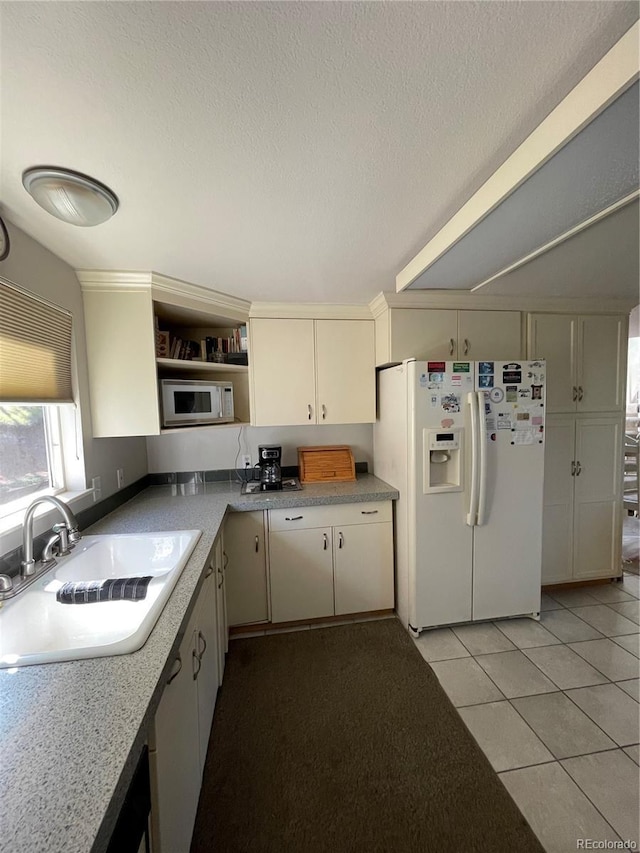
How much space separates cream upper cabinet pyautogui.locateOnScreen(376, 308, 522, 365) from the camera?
224 centimetres

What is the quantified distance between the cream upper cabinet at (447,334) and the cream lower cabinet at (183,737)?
1.80 metres

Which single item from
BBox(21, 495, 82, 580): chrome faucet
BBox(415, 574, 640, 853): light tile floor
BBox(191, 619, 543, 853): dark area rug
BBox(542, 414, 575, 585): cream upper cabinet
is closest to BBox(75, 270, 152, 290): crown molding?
BBox(21, 495, 82, 580): chrome faucet

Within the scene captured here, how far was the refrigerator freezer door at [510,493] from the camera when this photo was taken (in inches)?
81.7

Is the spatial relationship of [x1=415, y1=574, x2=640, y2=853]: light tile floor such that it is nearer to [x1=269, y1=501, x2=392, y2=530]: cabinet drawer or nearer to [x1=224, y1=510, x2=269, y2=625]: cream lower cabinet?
[x1=269, y1=501, x2=392, y2=530]: cabinet drawer

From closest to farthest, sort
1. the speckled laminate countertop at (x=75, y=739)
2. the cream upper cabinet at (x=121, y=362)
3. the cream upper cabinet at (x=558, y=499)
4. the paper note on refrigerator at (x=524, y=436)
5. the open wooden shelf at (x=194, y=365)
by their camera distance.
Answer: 1. the speckled laminate countertop at (x=75, y=739)
2. the cream upper cabinet at (x=121, y=362)
3. the open wooden shelf at (x=194, y=365)
4. the paper note on refrigerator at (x=524, y=436)
5. the cream upper cabinet at (x=558, y=499)

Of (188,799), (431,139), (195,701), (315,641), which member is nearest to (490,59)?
(431,139)

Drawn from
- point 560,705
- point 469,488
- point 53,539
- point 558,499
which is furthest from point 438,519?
point 53,539

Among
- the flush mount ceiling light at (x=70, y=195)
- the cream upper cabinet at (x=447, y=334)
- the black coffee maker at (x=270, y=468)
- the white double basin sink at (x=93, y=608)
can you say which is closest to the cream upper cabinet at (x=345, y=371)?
the cream upper cabinet at (x=447, y=334)

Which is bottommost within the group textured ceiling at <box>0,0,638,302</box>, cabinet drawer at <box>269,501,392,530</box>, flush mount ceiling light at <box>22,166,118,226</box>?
cabinet drawer at <box>269,501,392,530</box>

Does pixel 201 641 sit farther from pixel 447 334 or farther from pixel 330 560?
pixel 447 334

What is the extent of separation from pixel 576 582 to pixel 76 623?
330cm

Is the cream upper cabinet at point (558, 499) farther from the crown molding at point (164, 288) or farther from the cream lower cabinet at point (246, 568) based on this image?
the crown molding at point (164, 288)

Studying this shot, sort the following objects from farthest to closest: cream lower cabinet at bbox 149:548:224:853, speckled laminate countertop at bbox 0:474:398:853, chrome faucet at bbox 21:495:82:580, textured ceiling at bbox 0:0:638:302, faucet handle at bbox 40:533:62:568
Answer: faucet handle at bbox 40:533:62:568 < chrome faucet at bbox 21:495:82:580 < cream lower cabinet at bbox 149:548:224:853 < textured ceiling at bbox 0:0:638:302 < speckled laminate countertop at bbox 0:474:398:853

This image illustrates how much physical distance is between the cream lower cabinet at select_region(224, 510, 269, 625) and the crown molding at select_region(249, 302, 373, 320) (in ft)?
4.55
